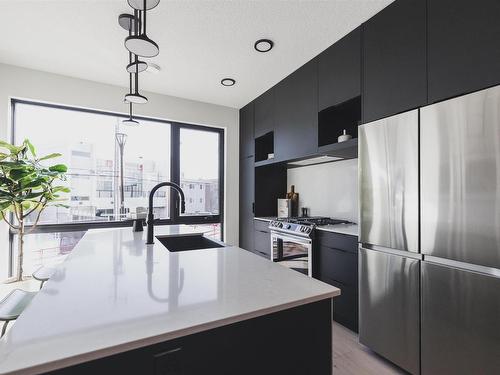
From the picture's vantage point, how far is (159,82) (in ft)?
10.7

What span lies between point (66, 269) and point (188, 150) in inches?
122

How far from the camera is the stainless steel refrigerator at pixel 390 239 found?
5.34 ft

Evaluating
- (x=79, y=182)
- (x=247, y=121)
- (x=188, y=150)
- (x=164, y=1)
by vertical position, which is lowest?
(x=79, y=182)

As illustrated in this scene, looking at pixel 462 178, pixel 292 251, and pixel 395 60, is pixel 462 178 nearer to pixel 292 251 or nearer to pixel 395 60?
pixel 395 60

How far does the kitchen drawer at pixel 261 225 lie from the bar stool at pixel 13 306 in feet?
8.03

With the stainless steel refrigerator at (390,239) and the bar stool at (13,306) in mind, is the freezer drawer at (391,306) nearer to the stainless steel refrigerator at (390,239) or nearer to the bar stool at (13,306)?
the stainless steel refrigerator at (390,239)

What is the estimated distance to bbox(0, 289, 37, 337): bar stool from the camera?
1.19 m

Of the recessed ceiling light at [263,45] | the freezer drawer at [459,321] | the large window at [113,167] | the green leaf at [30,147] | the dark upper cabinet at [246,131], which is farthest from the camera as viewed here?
the dark upper cabinet at [246,131]

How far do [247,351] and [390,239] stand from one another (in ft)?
4.59

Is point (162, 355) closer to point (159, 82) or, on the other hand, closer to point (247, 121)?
point (159, 82)

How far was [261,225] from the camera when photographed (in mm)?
3545

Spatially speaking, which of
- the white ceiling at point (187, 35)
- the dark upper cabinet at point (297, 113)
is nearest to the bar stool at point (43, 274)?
the white ceiling at point (187, 35)

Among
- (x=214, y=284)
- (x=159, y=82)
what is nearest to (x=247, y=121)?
(x=159, y=82)

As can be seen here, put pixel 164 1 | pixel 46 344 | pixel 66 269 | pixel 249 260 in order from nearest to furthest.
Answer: pixel 46 344
pixel 66 269
pixel 249 260
pixel 164 1
